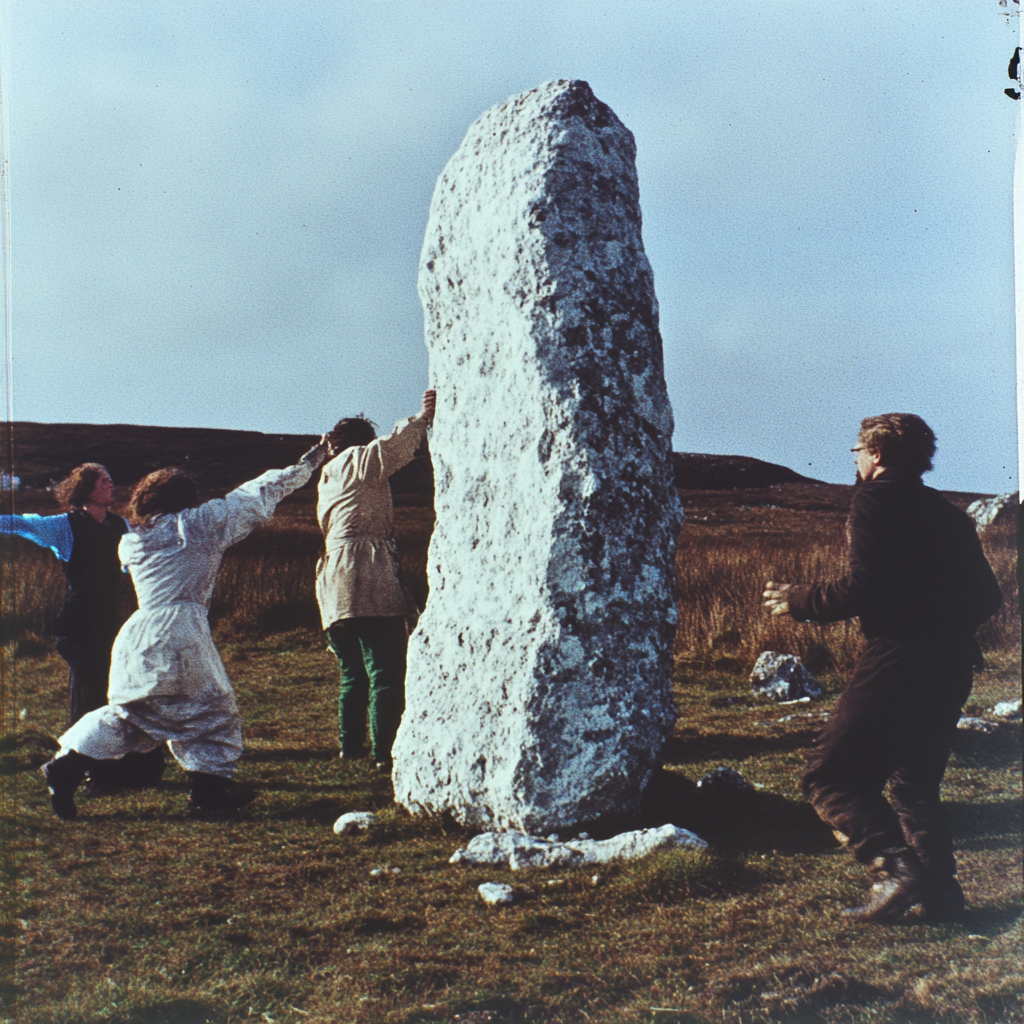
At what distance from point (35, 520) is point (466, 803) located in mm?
2991

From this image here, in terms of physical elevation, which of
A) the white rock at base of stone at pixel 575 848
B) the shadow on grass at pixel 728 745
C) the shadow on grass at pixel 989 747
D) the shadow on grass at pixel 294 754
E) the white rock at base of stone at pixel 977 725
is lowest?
the white rock at base of stone at pixel 575 848

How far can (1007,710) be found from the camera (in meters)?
6.64

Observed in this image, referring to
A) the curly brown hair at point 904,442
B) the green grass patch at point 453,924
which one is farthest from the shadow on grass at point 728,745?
the curly brown hair at point 904,442

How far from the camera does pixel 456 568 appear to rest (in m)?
5.19

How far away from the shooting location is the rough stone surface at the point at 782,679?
25.2ft

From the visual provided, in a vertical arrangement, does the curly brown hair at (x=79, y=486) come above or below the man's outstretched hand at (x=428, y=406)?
below

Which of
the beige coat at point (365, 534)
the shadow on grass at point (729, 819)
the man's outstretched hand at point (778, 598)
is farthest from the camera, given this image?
the beige coat at point (365, 534)

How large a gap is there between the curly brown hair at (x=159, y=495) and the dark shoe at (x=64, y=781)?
1281mm

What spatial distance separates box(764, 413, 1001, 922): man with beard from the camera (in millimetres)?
3561

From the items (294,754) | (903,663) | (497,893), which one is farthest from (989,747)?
(294,754)

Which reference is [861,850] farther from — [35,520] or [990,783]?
[35,520]

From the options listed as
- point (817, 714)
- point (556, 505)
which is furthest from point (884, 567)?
point (817, 714)

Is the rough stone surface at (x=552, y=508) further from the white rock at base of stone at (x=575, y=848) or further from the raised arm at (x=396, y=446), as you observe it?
the raised arm at (x=396, y=446)

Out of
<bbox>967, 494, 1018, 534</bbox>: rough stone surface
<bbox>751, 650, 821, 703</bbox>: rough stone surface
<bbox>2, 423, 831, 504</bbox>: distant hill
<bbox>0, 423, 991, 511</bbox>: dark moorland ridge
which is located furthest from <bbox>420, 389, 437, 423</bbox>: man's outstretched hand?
<bbox>2, 423, 831, 504</bbox>: distant hill
